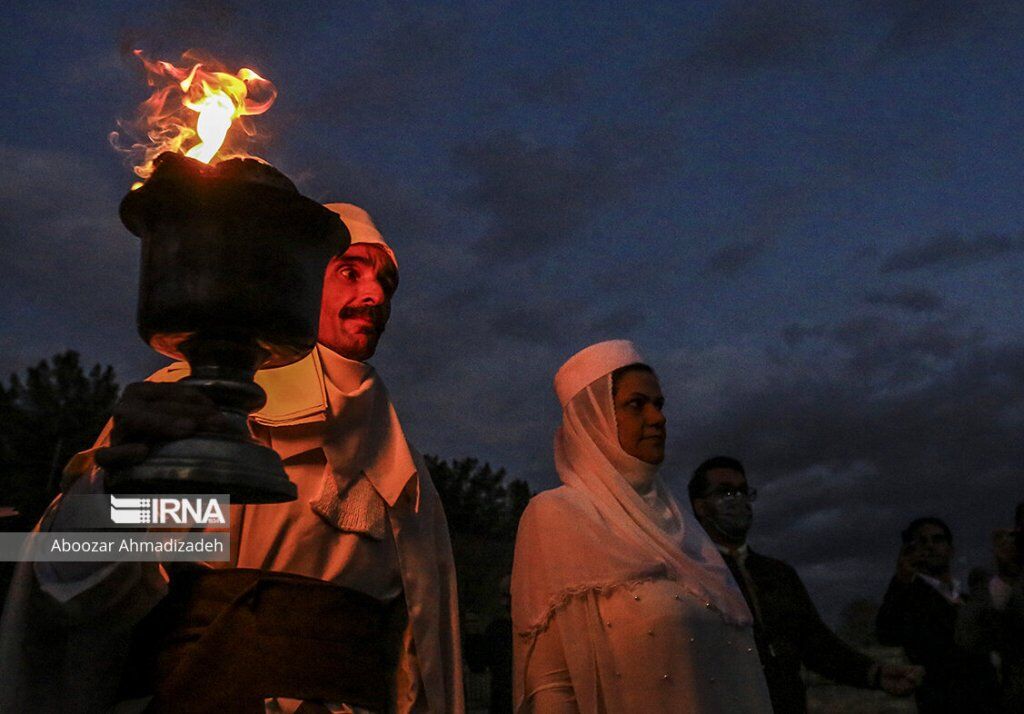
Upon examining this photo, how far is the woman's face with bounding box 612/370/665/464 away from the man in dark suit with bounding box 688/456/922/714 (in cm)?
136

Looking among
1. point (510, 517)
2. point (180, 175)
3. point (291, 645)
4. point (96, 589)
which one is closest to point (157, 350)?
point (180, 175)

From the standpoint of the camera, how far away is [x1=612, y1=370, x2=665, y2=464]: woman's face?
14.3 ft

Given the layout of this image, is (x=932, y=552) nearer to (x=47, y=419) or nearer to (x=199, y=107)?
(x=199, y=107)

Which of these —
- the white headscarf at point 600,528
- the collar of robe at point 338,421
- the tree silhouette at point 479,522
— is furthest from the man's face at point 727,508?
the tree silhouette at point 479,522

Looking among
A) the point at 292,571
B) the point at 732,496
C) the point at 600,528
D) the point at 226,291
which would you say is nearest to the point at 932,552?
the point at 732,496

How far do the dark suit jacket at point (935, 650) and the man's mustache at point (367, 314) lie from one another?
4296 millimetres

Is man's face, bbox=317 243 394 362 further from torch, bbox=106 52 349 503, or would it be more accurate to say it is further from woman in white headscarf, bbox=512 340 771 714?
woman in white headscarf, bbox=512 340 771 714

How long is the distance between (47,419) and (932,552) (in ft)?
60.9

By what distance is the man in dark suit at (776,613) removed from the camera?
489 cm

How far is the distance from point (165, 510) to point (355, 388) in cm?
68

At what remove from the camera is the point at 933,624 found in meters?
6.00

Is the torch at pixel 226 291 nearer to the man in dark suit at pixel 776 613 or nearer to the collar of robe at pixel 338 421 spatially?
the collar of robe at pixel 338 421

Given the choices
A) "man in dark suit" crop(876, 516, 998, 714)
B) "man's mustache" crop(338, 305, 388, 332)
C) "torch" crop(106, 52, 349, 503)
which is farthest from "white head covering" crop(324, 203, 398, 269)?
"man in dark suit" crop(876, 516, 998, 714)

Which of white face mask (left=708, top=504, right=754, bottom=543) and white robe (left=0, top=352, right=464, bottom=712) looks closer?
white robe (left=0, top=352, right=464, bottom=712)
